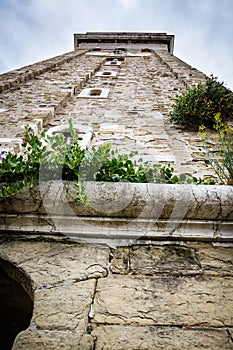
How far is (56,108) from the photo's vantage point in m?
5.24

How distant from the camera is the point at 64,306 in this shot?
1.33 meters

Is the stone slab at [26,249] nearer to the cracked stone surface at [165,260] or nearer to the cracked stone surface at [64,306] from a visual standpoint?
the cracked stone surface at [64,306]

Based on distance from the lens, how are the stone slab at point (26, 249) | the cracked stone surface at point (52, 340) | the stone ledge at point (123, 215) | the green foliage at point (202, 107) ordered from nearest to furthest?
the cracked stone surface at point (52, 340) → the stone slab at point (26, 249) → the stone ledge at point (123, 215) → the green foliage at point (202, 107)

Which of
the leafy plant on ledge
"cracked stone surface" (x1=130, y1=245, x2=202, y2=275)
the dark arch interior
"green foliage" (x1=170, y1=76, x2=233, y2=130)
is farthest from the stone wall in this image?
"green foliage" (x1=170, y1=76, x2=233, y2=130)

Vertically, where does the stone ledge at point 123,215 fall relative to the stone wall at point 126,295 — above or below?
above

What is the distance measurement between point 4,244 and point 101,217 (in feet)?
2.00

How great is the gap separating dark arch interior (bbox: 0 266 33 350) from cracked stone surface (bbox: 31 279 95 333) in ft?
2.67

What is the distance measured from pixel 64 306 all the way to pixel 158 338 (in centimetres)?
45

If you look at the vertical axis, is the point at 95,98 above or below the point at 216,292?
above

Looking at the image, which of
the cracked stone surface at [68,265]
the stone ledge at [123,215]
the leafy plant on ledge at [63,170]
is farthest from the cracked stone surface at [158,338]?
the leafy plant on ledge at [63,170]

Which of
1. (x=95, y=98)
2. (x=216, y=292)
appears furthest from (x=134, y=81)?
(x=216, y=292)

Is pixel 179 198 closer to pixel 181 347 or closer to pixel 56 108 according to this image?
pixel 181 347

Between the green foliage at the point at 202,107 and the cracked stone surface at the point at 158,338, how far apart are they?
3679mm

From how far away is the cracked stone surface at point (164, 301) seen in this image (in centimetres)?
129
